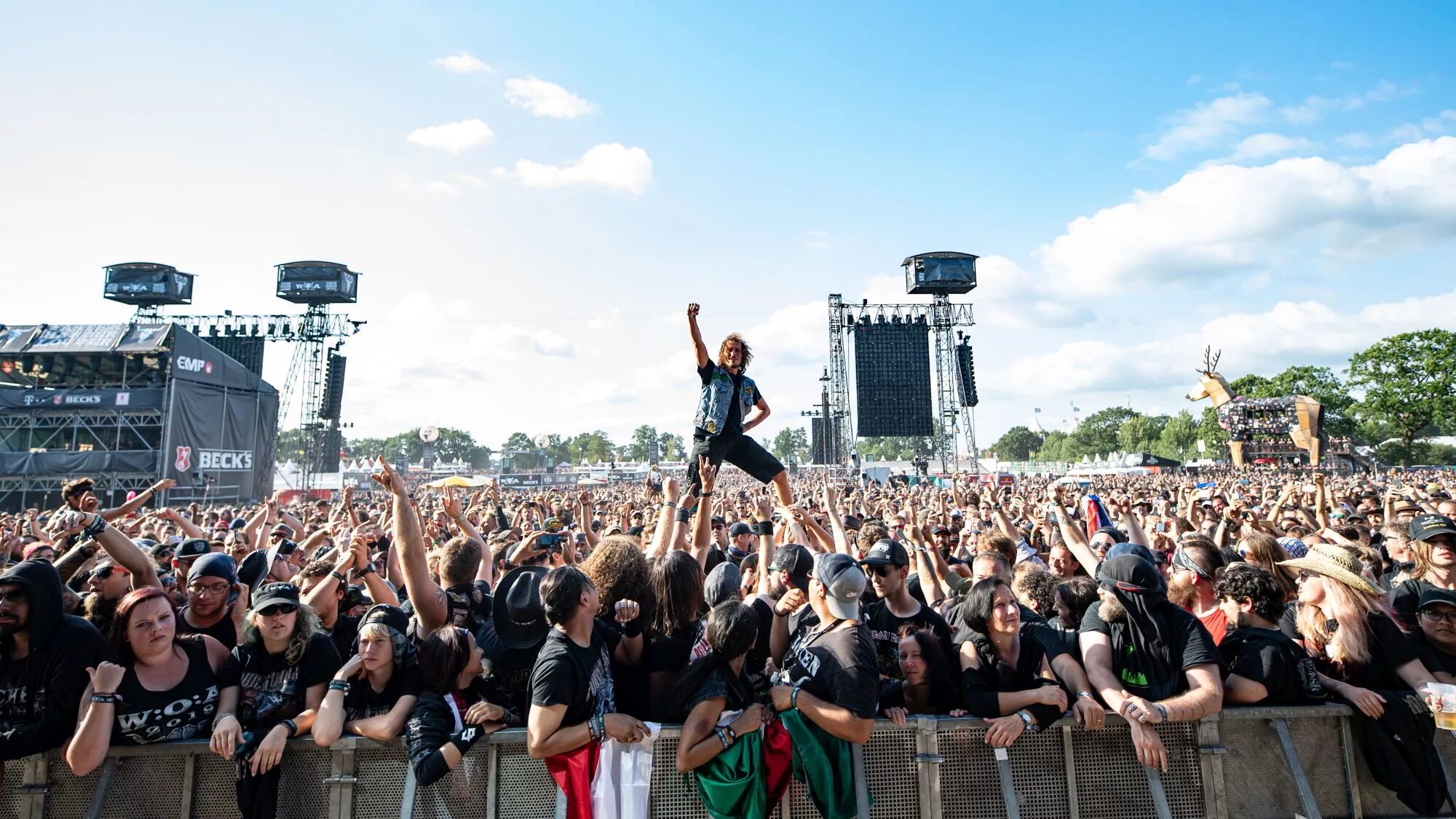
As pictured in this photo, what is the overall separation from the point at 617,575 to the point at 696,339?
7.78 feet

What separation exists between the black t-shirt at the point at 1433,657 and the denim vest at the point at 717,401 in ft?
13.7

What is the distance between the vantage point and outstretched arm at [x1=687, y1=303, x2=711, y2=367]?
16.9 feet

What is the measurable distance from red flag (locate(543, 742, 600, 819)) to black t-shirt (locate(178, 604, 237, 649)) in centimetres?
205

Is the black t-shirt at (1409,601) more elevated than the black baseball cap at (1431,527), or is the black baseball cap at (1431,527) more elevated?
the black baseball cap at (1431,527)

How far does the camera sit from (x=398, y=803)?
3215mm

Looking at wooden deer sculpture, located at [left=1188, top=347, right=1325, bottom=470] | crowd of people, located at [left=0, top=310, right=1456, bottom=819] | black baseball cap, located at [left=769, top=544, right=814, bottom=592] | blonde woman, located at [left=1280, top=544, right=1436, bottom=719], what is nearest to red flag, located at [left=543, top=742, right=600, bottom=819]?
crowd of people, located at [left=0, top=310, right=1456, bottom=819]

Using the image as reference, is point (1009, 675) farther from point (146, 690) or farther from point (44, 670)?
point (44, 670)

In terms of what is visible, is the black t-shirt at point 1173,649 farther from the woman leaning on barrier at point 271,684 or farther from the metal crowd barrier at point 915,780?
the woman leaning on barrier at point 271,684

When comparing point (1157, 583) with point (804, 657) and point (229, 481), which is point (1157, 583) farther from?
point (229, 481)

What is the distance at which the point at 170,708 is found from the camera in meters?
3.21

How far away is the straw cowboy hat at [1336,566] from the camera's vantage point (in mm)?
3510

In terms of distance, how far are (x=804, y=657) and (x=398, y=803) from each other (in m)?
1.90

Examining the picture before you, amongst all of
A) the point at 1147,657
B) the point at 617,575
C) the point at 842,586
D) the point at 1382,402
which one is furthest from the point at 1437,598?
the point at 1382,402

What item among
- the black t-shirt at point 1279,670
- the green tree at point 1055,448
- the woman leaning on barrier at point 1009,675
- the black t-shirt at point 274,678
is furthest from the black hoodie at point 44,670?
the green tree at point 1055,448
